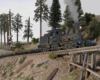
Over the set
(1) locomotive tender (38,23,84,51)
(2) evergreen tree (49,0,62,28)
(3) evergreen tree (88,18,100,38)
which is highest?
(2) evergreen tree (49,0,62,28)

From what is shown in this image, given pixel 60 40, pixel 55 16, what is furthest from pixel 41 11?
pixel 60 40

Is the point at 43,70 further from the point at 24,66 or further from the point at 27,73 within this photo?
the point at 24,66

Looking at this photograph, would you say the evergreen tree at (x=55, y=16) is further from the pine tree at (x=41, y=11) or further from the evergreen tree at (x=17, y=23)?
the evergreen tree at (x=17, y=23)

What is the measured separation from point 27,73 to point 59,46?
6.23m

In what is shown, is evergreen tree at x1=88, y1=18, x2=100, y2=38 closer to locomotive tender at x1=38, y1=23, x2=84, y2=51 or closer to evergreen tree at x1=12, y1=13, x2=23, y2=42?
locomotive tender at x1=38, y1=23, x2=84, y2=51

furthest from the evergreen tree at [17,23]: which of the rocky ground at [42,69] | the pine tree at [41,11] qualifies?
the rocky ground at [42,69]

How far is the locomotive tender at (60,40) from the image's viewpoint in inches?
528

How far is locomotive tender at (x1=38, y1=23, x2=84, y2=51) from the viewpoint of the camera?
13.4m

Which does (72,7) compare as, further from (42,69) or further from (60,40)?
(42,69)

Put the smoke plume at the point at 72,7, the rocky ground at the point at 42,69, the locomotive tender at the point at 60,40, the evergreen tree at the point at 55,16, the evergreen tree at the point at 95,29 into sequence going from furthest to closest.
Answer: the evergreen tree at the point at 55,16 < the smoke plume at the point at 72,7 < the evergreen tree at the point at 95,29 < the locomotive tender at the point at 60,40 < the rocky ground at the point at 42,69

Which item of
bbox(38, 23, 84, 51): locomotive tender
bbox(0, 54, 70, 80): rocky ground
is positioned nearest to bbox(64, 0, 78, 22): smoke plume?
bbox(38, 23, 84, 51): locomotive tender

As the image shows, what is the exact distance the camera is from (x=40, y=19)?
2586cm

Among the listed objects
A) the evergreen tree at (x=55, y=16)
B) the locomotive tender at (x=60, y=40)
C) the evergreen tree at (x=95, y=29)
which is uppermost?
the evergreen tree at (x=55, y=16)

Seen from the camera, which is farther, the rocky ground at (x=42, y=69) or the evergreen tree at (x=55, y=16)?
the evergreen tree at (x=55, y=16)
